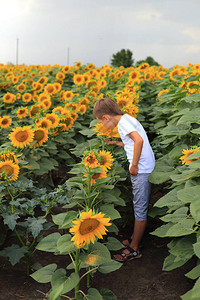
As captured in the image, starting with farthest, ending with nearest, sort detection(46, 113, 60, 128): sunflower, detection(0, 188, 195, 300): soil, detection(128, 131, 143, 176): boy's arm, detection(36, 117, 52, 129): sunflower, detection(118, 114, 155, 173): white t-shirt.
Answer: detection(46, 113, 60, 128): sunflower, detection(36, 117, 52, 129): sunflower, detection(118, 114, 155, 173): white t-shirt, detection(128, 131, 143, 176): boy's arm, detection(0, 188, 195, 300): soil

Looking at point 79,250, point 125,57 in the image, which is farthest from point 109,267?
point 125,57

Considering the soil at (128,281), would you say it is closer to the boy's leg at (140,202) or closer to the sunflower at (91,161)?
the boy's leg at (140,202)

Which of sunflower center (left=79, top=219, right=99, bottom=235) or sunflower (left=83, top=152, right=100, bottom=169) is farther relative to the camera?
sunflower (left=83, top=152, right=100, bottom=169)

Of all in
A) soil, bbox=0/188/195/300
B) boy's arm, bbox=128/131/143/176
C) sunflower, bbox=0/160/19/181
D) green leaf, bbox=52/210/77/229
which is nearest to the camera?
green leaf, bbox=52/210/77/229

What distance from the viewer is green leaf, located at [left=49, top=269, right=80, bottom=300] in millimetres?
2143

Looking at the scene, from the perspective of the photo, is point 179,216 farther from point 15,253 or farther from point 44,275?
point 15,253

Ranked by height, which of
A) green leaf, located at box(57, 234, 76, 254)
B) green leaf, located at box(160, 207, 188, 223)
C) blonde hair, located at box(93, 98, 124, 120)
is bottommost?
green leaf, located at box(57, 234, 76, 254)

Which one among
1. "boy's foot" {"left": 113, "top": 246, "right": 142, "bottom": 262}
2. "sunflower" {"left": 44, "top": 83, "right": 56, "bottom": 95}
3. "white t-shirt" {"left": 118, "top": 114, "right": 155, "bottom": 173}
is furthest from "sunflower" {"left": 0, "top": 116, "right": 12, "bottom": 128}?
"boy's foot" {"left": 113, "top": 246, "right": 142, "bottom": 262}

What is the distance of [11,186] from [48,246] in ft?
2.92

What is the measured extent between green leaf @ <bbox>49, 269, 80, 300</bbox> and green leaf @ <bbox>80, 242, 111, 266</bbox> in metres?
0.12

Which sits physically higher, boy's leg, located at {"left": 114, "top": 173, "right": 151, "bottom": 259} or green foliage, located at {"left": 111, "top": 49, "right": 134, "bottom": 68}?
green foliage, located at {"left": 111, "top": 49, "right": 134, "bottom": 68}

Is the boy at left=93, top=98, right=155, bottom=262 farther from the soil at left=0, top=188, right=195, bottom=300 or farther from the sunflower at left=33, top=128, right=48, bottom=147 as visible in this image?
the sunflower at left=33, top=128, right=48, bottom=147

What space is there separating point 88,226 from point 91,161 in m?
0.62

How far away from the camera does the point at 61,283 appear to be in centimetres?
226
